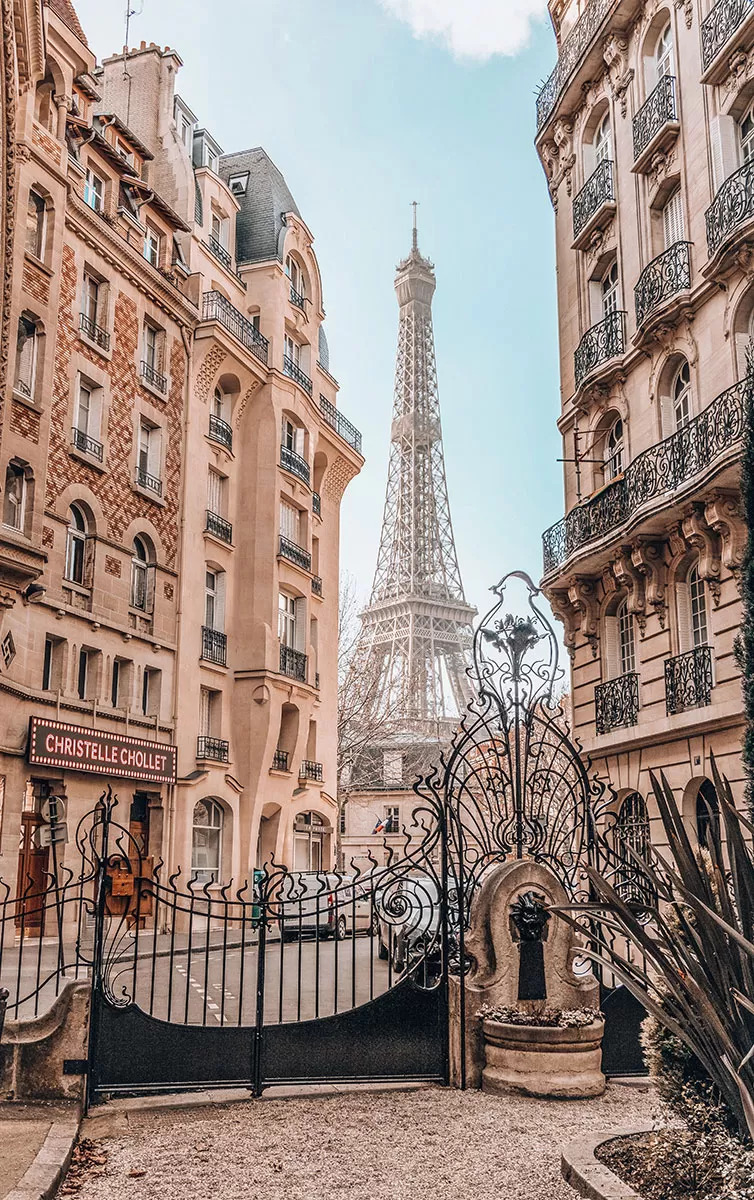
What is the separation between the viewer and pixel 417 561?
8312 centimetres

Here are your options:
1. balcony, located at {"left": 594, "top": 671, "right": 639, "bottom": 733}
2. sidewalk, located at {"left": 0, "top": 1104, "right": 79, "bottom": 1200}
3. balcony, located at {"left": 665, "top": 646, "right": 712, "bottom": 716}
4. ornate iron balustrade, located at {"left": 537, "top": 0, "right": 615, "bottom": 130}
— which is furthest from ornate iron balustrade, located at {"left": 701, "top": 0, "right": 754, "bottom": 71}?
sidewalk, located at {"left": 0, "top": 1104, "right": 79, "bottom": 1200}

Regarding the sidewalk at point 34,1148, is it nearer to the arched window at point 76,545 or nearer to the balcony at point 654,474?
the balcony at point 654,474

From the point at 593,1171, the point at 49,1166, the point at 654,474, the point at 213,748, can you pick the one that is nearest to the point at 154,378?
the point at 213,748

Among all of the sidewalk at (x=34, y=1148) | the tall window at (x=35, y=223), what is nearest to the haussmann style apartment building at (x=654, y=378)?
the sidewalk at (x=34, y=1148)

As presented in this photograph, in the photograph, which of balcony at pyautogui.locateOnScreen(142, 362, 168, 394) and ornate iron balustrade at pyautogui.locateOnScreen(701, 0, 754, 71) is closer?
ornate iron balustrade at pyautogui.locateOnScreen(701, 0, 754, 71)

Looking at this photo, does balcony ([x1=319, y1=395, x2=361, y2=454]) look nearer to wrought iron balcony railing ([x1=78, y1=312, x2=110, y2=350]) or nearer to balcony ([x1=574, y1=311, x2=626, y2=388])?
wrought iron balcony railing ([x1=78, y1=312, x2=110, y2=350])

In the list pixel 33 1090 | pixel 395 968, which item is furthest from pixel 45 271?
pixel 33 1090

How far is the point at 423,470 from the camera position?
88.8m

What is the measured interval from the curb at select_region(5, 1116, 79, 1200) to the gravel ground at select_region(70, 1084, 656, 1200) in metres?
0.22

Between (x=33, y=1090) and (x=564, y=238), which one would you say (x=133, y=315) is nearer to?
(x=564, y=238)

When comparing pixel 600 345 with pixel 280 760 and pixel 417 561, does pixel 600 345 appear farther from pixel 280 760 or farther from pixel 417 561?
pixel 417 561

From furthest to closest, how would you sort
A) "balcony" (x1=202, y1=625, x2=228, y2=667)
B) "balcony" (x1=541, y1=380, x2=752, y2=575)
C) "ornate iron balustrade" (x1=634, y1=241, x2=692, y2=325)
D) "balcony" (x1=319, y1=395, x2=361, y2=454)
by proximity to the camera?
1. "balcony" (x1=319, y1=395, x2=361, y2=454)
2. "balcony" (x1=202, y1=625, x2=228, y2=667)
3. "ornate iron balustrade" (x1=634, y1=241, x2=692, y2=325)
4. "balcony" (x1=541, y1=380, x2=752, y2=575)

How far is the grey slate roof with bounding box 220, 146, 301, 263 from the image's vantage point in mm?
39500

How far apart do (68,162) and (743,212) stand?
54.8 feet
